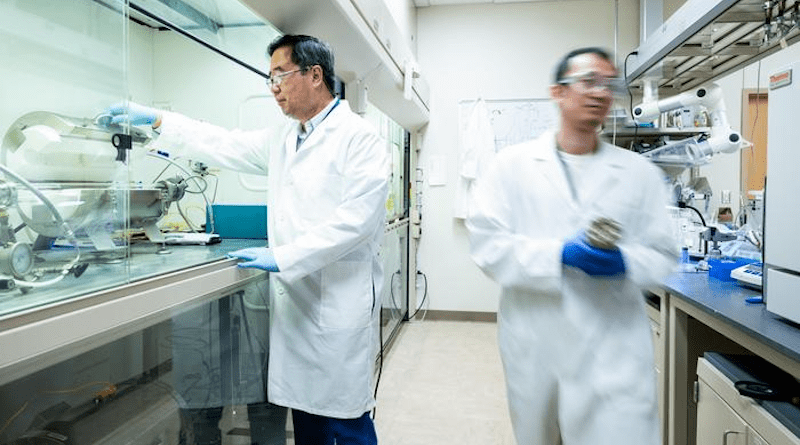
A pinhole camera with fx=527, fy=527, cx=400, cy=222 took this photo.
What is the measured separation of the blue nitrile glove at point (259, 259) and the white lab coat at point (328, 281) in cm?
8

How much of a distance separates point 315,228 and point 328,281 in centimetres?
18

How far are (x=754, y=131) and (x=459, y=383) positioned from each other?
3.07 meters

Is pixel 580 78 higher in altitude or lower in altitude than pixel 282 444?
higher

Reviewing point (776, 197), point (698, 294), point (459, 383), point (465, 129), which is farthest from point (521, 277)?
point (465, 129)

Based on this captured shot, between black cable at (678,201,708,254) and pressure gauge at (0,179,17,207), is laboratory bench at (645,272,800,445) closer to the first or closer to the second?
black cable at (678,201,708,254)

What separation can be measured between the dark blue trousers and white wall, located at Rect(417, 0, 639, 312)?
2.73m

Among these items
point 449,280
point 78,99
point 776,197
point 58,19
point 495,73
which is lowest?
point 449,280

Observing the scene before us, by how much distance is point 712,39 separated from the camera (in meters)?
2.42

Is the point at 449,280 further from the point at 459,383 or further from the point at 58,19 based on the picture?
the point at 58,19

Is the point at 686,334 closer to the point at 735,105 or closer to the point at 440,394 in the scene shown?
the point at 440,394

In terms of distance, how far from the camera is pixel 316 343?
1.46 metres

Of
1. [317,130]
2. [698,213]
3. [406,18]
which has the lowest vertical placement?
[698,213]

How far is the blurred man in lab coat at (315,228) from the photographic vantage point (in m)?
1.45

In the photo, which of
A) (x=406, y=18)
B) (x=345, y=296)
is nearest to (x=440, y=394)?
(x=345, y=296)
